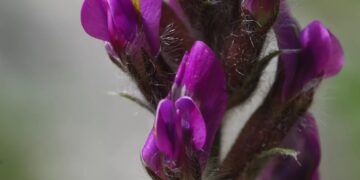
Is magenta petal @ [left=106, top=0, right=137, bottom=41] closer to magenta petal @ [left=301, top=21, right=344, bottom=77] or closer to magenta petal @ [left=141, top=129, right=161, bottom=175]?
magenta petal @ [left=141, top=129, right=161, bottom=175]

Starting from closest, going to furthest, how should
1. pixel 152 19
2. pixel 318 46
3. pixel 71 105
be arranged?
1. pixel 152 19
2. pixel 318 46
3. pixel 71 105

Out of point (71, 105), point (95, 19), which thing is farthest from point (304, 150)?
point (71, 105)

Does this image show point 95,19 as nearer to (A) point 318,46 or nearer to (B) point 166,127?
(B) point 166,127

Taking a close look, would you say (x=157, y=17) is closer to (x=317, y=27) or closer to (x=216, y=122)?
(x=216, y=122)

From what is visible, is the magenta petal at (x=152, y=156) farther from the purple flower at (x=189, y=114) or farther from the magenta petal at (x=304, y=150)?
the magenta petal at (x=304, y=150)

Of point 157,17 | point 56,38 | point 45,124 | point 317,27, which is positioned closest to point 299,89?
point 317,27

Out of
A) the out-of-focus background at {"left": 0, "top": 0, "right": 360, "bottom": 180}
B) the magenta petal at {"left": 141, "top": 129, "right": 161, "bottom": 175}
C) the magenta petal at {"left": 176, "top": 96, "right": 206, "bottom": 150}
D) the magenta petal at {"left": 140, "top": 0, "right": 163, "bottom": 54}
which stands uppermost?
the magenta petal at {"left": 140, "top": 0, "right": 163, "bottom": 54}

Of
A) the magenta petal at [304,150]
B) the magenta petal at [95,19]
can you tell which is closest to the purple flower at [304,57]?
the magenta petal at [304,150]

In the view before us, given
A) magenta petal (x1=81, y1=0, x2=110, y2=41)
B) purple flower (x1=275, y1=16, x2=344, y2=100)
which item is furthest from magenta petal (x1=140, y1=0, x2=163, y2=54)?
purple flower (x1=275, y1=16, x2=344, y2=100)
